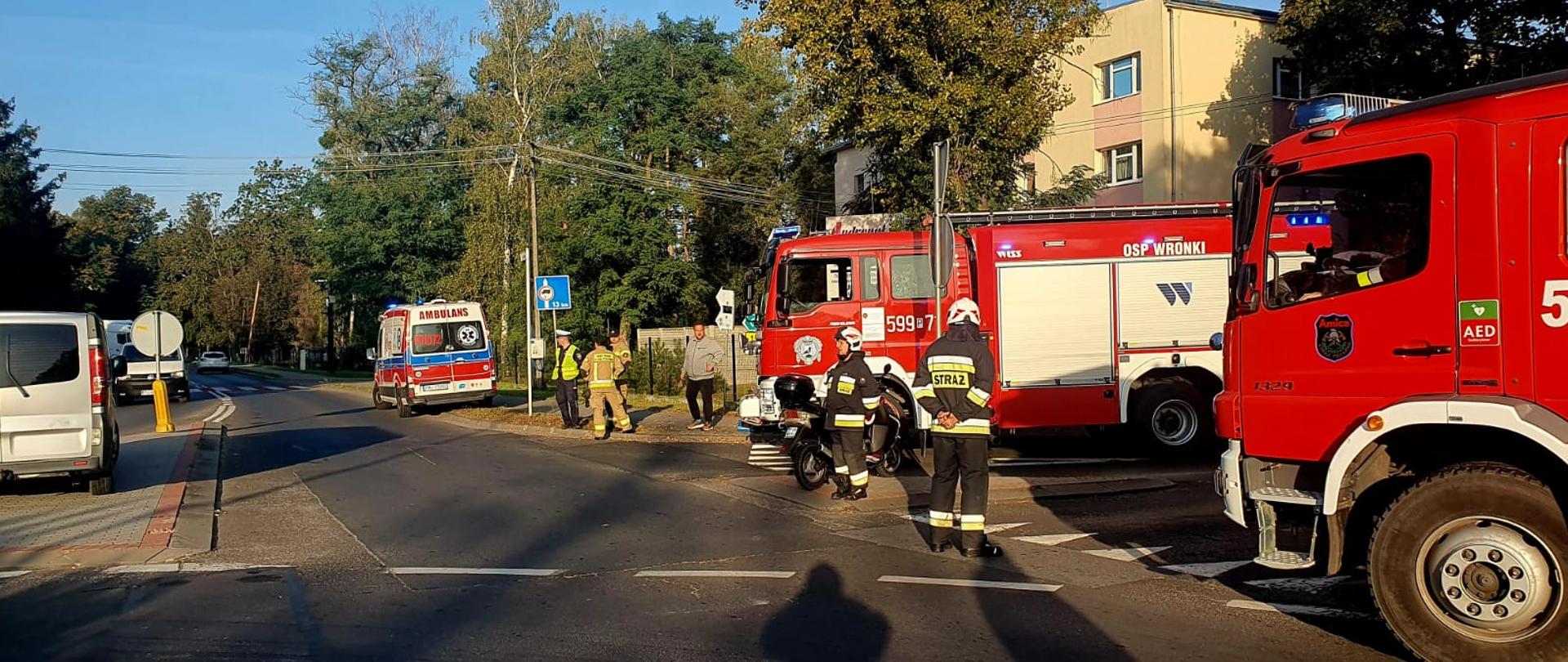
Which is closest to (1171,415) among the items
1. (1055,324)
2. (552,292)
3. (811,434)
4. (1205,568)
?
(1055,324)

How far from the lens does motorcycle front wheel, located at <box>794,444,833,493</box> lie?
11.8m

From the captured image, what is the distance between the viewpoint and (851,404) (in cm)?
1073

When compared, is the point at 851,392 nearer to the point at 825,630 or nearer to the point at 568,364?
the point at 825,630

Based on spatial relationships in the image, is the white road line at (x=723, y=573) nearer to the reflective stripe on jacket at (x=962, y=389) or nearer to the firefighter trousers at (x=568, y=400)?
the reflective stripe on jacket at (x=962, y=389)

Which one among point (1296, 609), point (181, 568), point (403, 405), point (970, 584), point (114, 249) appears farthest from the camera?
point (114, 249)

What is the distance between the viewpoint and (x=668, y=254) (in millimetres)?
43844

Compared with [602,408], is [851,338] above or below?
above

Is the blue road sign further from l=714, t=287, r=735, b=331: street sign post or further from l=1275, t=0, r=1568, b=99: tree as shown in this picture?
l=1275, t=0, r=1568, b=99: tree

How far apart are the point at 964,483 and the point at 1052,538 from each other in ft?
3.94

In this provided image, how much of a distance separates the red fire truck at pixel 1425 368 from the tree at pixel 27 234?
49.6 meters

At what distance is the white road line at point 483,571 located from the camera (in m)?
7.97

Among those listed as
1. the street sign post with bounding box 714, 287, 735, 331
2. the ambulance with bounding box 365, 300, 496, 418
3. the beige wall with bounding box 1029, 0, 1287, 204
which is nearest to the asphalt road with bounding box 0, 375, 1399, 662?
the street sign post with bounding box 714, 287, 735, 331

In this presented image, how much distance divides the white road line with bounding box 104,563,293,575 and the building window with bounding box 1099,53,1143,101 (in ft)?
93.8

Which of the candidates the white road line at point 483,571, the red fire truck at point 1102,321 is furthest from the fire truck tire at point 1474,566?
the red fire truck at point 1102,321
